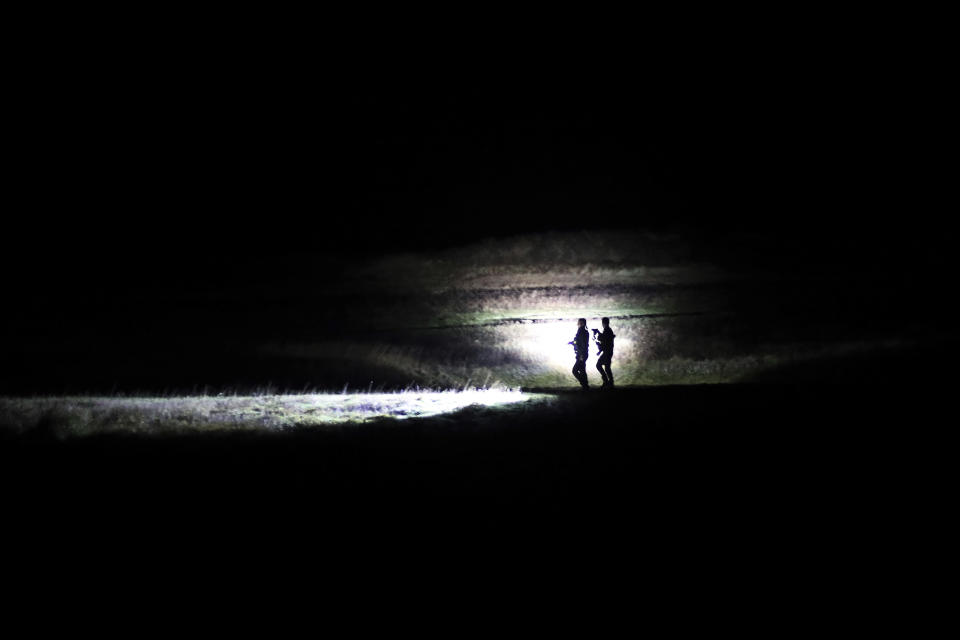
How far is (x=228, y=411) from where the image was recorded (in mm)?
10750

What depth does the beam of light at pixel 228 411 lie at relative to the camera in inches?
370

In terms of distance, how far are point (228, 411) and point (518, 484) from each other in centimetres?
636

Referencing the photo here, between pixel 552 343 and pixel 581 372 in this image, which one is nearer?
pixel 581 372

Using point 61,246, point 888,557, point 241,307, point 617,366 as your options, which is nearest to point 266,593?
point 888,557

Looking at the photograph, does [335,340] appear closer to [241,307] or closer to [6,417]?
[241,307]

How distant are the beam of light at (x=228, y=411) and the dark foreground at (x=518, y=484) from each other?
43.5 inches

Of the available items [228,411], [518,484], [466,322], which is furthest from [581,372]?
[518,484]

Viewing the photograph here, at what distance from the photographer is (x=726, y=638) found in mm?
3684

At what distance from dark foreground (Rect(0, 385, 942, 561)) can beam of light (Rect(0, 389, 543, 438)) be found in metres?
1.10

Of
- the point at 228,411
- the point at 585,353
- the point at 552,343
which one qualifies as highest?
the point at 552,343

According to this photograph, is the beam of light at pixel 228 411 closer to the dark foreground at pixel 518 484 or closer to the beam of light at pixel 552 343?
the dark foreground at pixel 518 484

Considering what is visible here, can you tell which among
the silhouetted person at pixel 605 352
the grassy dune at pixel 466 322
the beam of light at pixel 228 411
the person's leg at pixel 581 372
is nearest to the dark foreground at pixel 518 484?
the beam of light at pixel 228 411

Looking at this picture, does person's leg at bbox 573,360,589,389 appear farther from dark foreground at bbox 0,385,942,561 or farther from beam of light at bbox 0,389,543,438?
dark foreground at bbox 0,385,942,561

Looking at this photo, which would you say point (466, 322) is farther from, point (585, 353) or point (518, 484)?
point (518, 484)
